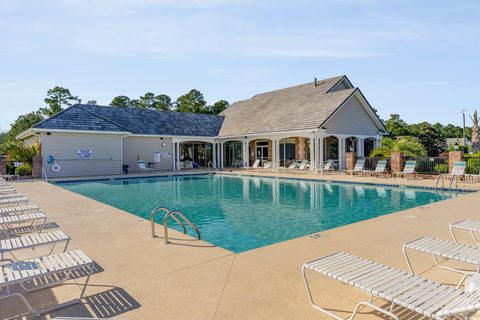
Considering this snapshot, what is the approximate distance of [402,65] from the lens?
1897cm

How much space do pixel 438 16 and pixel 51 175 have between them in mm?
21575

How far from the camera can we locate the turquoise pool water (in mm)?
8016

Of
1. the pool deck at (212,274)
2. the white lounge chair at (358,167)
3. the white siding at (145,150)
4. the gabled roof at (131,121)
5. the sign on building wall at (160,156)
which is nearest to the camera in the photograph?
the pool deck at (212,274)

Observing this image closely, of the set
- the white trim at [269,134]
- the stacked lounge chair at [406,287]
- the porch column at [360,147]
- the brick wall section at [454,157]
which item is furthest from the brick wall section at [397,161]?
the stacked lounge chair at [406,287]

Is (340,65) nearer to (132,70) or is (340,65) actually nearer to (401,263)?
(132,70)

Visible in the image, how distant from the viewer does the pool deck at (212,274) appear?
348 centimetres

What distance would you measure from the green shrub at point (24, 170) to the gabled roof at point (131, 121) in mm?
2654

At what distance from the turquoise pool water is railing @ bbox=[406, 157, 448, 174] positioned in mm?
4258

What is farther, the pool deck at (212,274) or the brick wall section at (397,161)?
the brick wall section at (397,161)

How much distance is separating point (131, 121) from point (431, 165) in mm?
20541

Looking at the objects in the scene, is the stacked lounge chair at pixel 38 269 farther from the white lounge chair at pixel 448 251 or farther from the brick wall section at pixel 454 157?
the brick wall section at pixel 454 157

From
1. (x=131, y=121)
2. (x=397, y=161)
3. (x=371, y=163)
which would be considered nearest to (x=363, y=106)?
(x=371, y=163)

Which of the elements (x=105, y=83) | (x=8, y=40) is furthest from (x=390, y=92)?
(x=8, y=40)

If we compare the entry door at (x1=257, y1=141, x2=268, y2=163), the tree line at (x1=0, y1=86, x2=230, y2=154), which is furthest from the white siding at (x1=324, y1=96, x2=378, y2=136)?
the tree line at (x1=0, y1=86, x2=230, y2=154)
